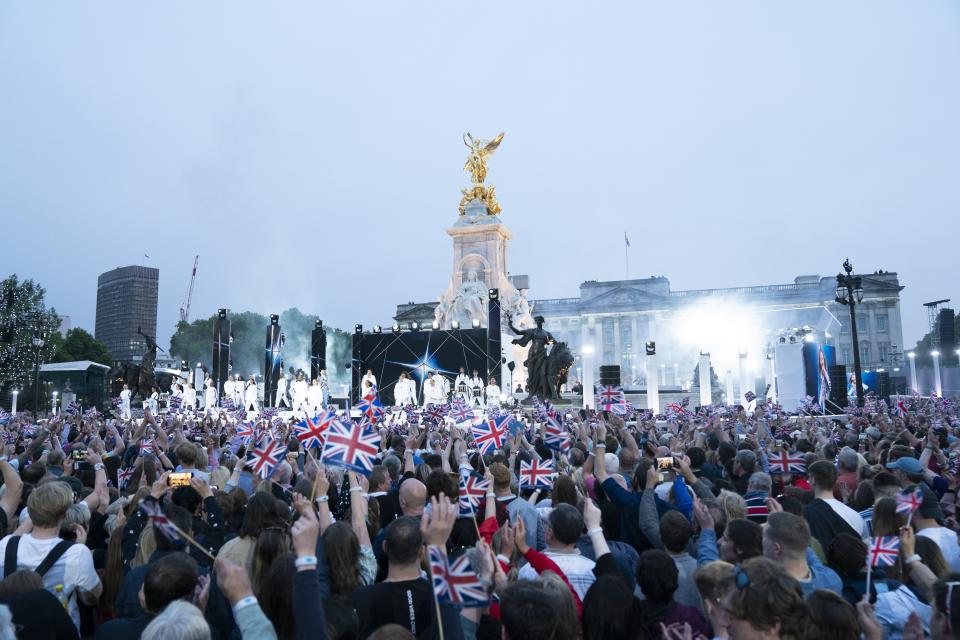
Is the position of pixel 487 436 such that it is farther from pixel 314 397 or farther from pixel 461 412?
pixel 314 397

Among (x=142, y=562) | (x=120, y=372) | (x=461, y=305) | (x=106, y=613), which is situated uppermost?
(x=461, y=305)

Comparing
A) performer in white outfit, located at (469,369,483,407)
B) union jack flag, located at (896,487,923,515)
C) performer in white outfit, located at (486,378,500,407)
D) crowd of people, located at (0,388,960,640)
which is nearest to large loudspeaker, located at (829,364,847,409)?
performer in white outfit, located at (486,378,500,407)

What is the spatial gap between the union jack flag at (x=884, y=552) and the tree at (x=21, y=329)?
50811 mm

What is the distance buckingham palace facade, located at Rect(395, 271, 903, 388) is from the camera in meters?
88.8

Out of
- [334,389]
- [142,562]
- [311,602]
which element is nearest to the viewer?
[311,602]

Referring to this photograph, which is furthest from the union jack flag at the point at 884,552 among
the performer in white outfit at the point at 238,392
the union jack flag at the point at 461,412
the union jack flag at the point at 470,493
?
the performer in white outfit at the point at 238,392

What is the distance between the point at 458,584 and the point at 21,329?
55446 mm

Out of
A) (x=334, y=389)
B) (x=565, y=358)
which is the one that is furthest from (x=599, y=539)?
(x=334, y=389)

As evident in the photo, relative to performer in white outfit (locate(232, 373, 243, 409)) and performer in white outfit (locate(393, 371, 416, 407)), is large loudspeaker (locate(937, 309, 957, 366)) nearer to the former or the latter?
performer in white outfit (locate(393, 371, 416, 407))

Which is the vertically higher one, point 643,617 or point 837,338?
point 837,338

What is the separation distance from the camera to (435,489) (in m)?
6.20

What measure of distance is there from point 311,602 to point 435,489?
3.14m

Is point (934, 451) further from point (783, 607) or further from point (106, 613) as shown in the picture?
point (106, 613)

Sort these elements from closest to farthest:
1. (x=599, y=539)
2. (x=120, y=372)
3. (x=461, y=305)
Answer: (x=599, y=539) < (x=120, y=372) < (x=461, y=305)
